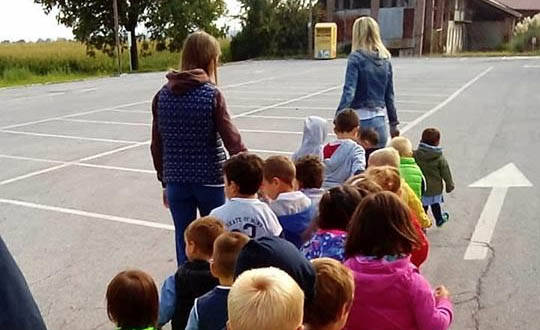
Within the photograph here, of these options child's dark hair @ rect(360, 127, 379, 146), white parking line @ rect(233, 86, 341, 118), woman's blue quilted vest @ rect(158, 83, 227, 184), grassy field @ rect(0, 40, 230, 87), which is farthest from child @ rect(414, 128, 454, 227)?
grassy field @ rect(0, 40, 230, 87)

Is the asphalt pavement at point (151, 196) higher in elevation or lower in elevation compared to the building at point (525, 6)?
lower

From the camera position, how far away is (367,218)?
9.33ft

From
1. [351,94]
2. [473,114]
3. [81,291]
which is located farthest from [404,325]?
[473,114]

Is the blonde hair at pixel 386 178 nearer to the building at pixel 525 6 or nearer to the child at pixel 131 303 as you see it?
the child at pixel 131 303

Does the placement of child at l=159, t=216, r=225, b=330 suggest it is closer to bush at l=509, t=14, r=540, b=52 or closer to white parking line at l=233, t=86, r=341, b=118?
white parking line at l=233, t=86, r=341, b=118

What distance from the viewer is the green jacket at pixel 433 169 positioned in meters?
6.30

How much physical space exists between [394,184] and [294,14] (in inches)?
1875

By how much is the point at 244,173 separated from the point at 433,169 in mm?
3121

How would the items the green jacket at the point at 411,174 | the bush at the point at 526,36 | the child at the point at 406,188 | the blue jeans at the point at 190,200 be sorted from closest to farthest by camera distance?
the blue jeans at the point at 190,200 → the child at the point at 406,188 → the green jacket at the point at 411,174 → the bush at the point at 526,36

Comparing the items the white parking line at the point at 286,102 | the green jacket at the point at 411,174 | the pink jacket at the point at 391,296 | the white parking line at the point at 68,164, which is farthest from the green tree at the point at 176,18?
the pink jacket at the point at 391,296

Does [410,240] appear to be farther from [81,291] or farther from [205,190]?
[81,291]

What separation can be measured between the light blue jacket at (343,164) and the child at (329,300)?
2604 millimetres

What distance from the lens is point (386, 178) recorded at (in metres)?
4.07

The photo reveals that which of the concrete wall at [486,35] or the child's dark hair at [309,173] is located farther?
the concrete wall at [486,35]
